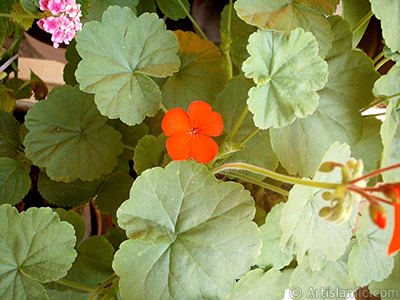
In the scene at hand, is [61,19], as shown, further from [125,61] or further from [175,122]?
[175,122]

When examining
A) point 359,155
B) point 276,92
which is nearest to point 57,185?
point 276,92

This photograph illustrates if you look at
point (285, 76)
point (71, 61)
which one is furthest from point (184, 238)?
point (71, 61)

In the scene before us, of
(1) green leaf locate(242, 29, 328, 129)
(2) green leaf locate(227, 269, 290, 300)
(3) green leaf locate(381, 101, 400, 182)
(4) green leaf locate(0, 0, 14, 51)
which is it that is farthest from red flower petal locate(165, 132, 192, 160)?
(4) green leaf locate(0, 0, 14, 51)

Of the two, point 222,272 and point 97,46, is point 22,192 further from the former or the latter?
point 222,272

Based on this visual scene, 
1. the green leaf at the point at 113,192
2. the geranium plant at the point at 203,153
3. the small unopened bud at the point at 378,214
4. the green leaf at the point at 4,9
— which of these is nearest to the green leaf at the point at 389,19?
the geranium plant at the point at 203,153

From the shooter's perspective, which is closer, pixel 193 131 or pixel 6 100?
pixel 193 131

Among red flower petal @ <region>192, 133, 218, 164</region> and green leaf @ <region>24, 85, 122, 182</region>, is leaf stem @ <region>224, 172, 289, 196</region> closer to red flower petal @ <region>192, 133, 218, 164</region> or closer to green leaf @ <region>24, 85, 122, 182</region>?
red flower petal @ <region>192, 133, 218, 164</region>
